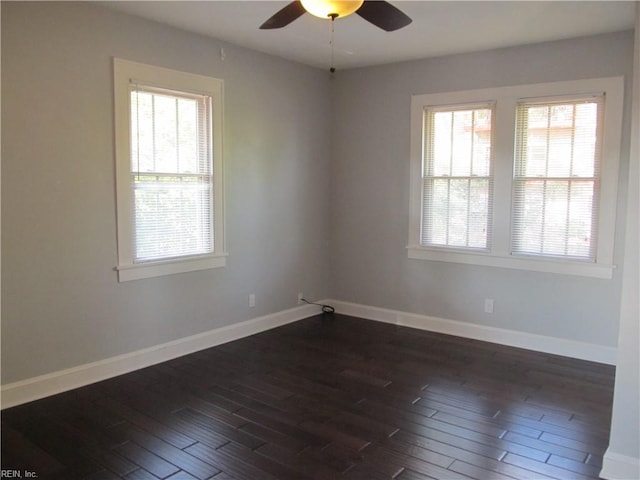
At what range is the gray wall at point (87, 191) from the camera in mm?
3201

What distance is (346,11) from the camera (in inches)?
94.7

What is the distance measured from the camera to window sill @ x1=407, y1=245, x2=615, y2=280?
4145 mm

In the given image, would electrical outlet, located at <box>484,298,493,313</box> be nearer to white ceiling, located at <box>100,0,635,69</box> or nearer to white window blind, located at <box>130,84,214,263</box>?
white ceiling, located at <box>100,0,635,69</box>

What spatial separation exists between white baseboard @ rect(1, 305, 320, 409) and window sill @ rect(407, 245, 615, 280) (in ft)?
5.23

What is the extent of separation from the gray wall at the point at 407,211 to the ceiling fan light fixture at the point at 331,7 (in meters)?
2.60

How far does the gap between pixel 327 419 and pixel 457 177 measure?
275cm

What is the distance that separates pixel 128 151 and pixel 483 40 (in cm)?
305

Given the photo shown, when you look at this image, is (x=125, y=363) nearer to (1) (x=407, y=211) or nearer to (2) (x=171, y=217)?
(2) (x=171, y=217)

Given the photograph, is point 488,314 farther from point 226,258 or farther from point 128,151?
point 128,151

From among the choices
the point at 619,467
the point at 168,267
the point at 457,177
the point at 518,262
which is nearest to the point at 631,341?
the point at 619,467

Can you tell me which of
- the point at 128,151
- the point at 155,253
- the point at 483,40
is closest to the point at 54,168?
the point at 128,151

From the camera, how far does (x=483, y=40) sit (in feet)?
13.9

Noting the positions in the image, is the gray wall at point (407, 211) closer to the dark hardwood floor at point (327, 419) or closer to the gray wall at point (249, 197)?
the gray wall at point (249, 197)

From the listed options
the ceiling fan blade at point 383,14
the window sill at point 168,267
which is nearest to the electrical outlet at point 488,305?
the window sill at point 168,267
